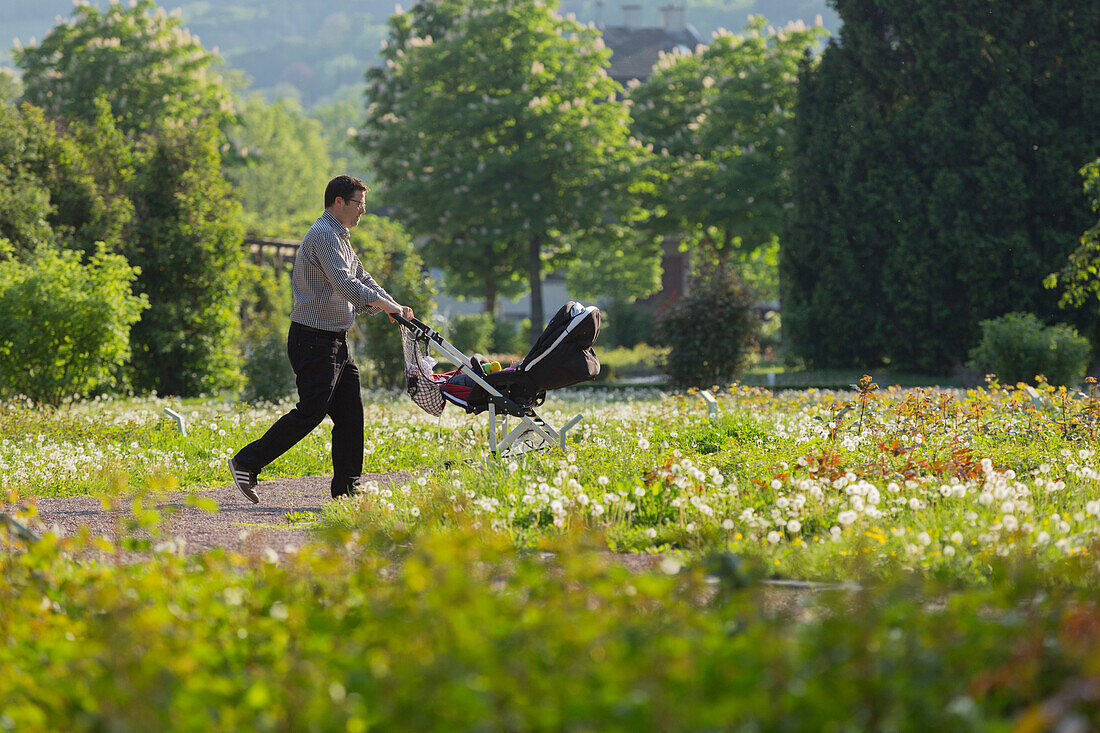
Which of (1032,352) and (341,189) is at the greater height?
(341,189)

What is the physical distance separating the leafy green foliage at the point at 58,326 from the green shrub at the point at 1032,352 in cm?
1180

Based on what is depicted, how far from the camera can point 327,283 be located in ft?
22.0

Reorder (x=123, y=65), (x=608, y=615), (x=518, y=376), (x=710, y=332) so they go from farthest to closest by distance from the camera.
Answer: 1. (x=123, y=65)
2. (x=710, y=332)
3. (x=518, y=376)
4. (x=608, y=615)

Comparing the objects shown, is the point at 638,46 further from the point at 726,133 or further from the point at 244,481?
the point at 244,481

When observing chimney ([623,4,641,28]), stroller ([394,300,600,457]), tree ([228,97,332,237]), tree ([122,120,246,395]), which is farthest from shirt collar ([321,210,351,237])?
tree ([228,97,332,237])

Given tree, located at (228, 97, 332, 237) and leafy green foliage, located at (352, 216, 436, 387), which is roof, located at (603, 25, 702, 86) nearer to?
tree, located at (228, 97, 332, 237)

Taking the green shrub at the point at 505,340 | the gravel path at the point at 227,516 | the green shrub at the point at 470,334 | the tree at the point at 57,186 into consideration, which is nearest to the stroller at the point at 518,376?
the gravel path at the point at 227,516

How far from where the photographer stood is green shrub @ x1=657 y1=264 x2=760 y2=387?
53.3 ft

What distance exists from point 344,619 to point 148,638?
1.67 ft

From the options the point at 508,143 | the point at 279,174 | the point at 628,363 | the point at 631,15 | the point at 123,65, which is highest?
the point at 631,15

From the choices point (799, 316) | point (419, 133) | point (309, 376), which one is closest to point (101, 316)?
point (309, 376)

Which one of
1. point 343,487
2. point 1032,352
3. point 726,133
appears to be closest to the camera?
point 343,487

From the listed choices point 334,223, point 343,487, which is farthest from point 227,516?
point 334,223

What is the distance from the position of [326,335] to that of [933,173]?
16.1 meters
